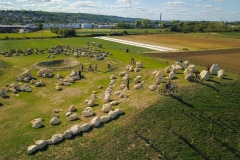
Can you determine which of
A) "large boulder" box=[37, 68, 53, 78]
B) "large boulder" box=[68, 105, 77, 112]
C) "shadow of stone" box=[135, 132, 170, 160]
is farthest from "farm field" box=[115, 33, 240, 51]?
"shadow of stone" box=[135, 132, 170, 160]

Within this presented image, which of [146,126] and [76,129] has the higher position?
[146,126]

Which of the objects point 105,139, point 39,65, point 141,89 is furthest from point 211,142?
point 39,65

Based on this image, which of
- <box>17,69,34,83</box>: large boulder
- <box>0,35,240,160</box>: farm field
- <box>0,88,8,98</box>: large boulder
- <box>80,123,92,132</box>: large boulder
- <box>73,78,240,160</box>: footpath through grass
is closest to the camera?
<box>73,78,240,160</box>: footpath through grass

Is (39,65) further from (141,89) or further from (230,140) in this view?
(230,140)

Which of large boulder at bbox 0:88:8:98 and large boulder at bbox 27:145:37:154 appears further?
large boulder at bbox 0:88:8:98

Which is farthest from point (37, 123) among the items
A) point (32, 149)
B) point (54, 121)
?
point (32, 149)

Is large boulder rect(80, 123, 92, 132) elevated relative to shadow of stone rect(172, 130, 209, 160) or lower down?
elevated

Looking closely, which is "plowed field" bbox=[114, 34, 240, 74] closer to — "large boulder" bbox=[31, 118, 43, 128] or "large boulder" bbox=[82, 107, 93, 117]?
"large boulder" bbox=[82, 107, 93, 117]

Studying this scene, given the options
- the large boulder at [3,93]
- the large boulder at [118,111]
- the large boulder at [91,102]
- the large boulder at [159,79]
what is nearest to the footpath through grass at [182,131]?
the large boulder at [118,111]

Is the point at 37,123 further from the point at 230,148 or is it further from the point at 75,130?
the point at 230,148

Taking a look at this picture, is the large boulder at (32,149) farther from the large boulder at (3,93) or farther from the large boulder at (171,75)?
the large boulder at (171,75)

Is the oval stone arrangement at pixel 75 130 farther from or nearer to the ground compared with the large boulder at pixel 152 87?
nearer to the ground
